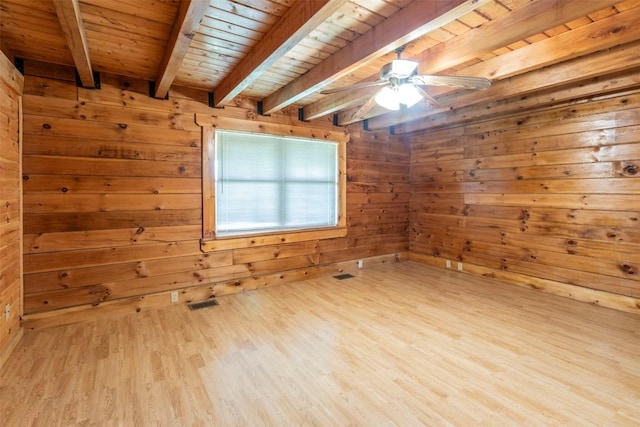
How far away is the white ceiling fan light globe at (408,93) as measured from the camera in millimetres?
2459

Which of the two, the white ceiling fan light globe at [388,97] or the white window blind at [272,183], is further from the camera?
the white window blind at [272,183]

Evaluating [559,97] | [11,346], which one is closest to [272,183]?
[11,346]

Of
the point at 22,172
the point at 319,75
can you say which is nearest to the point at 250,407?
the point at 319,75

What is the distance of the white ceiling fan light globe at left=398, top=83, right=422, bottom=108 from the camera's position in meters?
2.46

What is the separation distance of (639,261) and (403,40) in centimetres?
358

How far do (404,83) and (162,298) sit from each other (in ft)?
10.9

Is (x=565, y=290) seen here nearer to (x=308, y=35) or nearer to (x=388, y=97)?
(x=388, y=97)

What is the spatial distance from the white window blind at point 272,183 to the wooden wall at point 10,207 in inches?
68.7

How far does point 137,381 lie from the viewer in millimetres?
Result: 2092

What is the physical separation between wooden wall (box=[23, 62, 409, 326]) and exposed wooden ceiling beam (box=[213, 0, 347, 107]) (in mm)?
1037

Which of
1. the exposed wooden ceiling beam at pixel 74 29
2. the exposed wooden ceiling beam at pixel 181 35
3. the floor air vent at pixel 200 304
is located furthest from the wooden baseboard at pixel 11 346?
the exposed wooden ceiling beam at pixel 181 35

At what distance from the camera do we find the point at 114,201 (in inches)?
124

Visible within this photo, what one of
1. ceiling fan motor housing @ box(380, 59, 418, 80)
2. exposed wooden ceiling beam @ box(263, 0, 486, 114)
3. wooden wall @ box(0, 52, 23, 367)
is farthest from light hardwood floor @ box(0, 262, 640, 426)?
exposed wooden ceiling beam @ box(263, 0, 486, 114)

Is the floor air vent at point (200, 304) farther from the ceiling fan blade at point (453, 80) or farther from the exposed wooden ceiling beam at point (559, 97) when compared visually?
the exposed wooden ceiling beam at point (559, 97)
